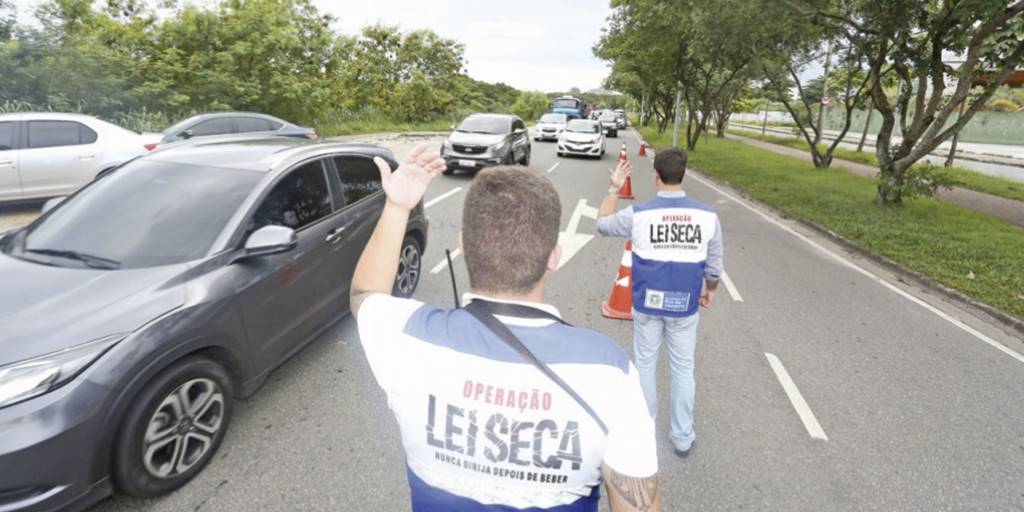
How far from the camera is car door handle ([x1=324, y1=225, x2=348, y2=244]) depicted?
3.97m

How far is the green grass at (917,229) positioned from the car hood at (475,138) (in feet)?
22.7

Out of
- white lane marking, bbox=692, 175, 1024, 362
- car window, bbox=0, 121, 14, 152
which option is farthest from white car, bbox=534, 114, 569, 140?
car window, bbox=0, 121, 14, 152

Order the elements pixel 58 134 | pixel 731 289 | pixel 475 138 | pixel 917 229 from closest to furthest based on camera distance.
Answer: pixel 731 289 → pixel 58 134 → pixel 917 229 → pixel 475 138

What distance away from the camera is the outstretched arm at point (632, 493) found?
1.10 meters

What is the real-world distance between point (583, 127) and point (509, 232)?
69.4ft

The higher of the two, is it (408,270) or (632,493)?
(632,493)

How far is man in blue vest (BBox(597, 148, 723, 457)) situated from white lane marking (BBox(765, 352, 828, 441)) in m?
1.12

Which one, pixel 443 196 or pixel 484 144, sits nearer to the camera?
pixel 443 196

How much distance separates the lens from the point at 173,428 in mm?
2666

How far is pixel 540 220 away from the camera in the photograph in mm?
1310

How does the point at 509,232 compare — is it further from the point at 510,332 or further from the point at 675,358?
the point at 675,358

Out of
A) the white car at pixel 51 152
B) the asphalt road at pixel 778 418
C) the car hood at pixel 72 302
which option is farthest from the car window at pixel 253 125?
the car hood at pixel 72 302

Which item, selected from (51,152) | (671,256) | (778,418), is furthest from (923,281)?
(51,152)

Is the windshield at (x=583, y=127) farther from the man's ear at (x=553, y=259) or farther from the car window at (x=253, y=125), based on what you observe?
the man's ear at (x=553, y=259)
